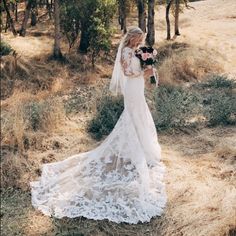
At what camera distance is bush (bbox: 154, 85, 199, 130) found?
881 cm

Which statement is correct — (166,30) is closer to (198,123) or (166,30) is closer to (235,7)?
(235,7)

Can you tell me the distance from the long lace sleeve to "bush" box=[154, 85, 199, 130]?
92.9 inches

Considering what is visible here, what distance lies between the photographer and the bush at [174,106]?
28.9 ft

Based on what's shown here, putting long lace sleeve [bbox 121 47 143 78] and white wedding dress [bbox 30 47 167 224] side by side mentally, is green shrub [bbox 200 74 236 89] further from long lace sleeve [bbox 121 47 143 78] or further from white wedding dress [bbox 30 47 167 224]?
long lace sleeve [bbox 121 47 143 78]

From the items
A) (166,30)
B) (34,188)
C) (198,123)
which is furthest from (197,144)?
(166,30)

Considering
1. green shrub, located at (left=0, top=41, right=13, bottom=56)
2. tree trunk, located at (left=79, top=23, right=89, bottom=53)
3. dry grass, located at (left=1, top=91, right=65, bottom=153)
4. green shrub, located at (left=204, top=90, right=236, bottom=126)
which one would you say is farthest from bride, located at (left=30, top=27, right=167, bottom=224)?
tree trunk, located at (left=79, top=23, right=89, bottom=53)

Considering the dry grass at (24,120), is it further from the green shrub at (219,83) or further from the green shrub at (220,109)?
the green shrub at (219,83)

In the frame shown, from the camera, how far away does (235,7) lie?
37.5 feet

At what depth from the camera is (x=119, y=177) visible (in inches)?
250

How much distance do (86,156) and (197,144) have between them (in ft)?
7.23

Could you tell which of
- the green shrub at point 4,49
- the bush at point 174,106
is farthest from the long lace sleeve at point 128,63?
the green shrub at point 4,49

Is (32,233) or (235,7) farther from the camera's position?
(235,7)

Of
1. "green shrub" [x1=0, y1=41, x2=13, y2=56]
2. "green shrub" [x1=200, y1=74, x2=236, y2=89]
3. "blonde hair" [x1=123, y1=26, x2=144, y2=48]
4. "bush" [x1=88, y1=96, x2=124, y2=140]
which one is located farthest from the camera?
"green shrub" [x1=0, y1=41, x2=13, y2=56]

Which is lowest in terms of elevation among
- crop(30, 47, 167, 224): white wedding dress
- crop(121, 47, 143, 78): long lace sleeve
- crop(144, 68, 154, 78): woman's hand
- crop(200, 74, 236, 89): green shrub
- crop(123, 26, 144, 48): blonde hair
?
crop(200, 74, 236, 89): green shrub
